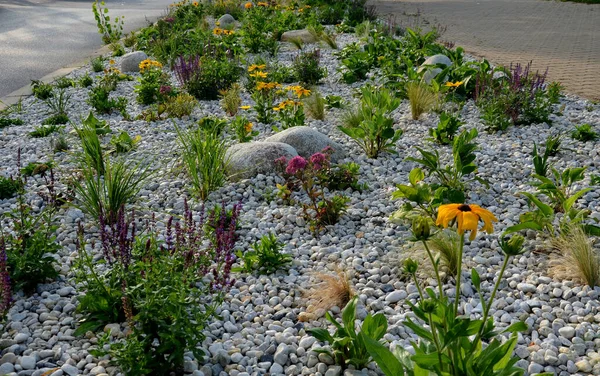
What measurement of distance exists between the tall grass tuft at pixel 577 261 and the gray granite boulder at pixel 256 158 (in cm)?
238

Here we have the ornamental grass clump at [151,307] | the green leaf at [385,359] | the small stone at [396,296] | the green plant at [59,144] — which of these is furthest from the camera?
the green plant at [59,144]

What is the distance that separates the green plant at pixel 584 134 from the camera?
230 inches

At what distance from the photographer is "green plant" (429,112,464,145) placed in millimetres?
5754

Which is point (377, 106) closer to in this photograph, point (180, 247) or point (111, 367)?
point (180, 247)

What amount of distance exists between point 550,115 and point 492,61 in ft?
12.3

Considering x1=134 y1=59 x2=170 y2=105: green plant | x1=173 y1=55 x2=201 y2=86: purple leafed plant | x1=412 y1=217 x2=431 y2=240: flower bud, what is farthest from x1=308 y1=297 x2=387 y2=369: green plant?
x1=173 y1=55 x2=201 y2=86: purple leafed plant

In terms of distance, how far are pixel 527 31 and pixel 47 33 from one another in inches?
440

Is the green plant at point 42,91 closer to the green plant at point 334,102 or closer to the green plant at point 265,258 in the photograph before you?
the green plant at point 334,102

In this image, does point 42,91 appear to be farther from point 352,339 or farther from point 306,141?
point 352,339

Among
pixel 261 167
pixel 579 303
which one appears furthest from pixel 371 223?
pixel 579 303

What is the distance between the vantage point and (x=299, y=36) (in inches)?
436

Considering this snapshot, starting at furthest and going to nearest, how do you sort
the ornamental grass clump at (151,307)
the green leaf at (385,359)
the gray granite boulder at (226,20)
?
the gray granite boulder at (226,20) < the ornamental grass clump at (151,307) < the green leaf at (385,359)

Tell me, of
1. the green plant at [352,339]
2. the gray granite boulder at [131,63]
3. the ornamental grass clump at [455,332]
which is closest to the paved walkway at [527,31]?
the gray granite boulder at [131,63]

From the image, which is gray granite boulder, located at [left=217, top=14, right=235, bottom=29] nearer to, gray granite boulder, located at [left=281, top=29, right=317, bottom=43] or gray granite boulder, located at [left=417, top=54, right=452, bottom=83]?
gray granite boulder, located at [left=281, top=29, right=317, bottom=43]
